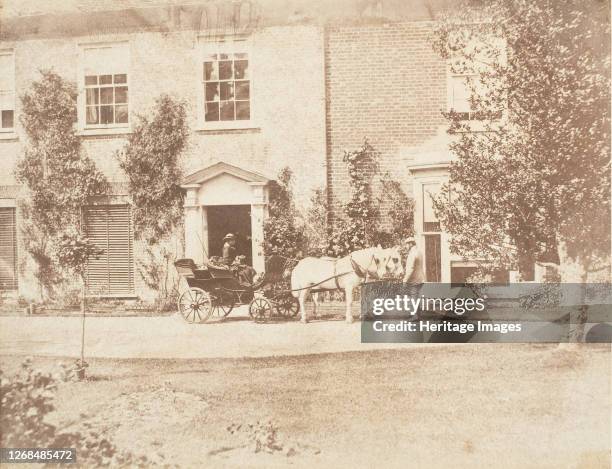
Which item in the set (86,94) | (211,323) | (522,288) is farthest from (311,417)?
(86,94)

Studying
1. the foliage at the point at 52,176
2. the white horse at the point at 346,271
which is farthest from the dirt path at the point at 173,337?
the foliage at the point at 52,176

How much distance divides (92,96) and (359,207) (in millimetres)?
1545

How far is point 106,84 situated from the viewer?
118 inches

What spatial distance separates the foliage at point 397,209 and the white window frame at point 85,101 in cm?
141

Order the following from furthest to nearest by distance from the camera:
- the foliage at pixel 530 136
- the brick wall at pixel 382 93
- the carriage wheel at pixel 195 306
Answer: the carriage wheel at pixel 195 306, the brick wall at pixel 382 93, the foliage at pixel 530 136

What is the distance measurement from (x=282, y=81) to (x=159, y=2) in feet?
2.52

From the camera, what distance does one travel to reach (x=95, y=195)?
3.02 m

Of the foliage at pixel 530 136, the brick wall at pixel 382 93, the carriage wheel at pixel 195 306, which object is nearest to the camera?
the foliage at pixel 530 136

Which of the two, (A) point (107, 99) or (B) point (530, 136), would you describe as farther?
(A) point (107, 99)

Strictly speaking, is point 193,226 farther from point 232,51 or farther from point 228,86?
point 232,51

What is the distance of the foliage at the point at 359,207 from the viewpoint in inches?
113

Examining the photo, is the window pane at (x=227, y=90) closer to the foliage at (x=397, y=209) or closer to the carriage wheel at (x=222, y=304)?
the foliage at (x=397, y=209)

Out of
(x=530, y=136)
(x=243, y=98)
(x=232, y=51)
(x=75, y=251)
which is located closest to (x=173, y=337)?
(x=75, y=251)

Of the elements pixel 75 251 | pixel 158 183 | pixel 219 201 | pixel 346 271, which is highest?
pixel 158 183
